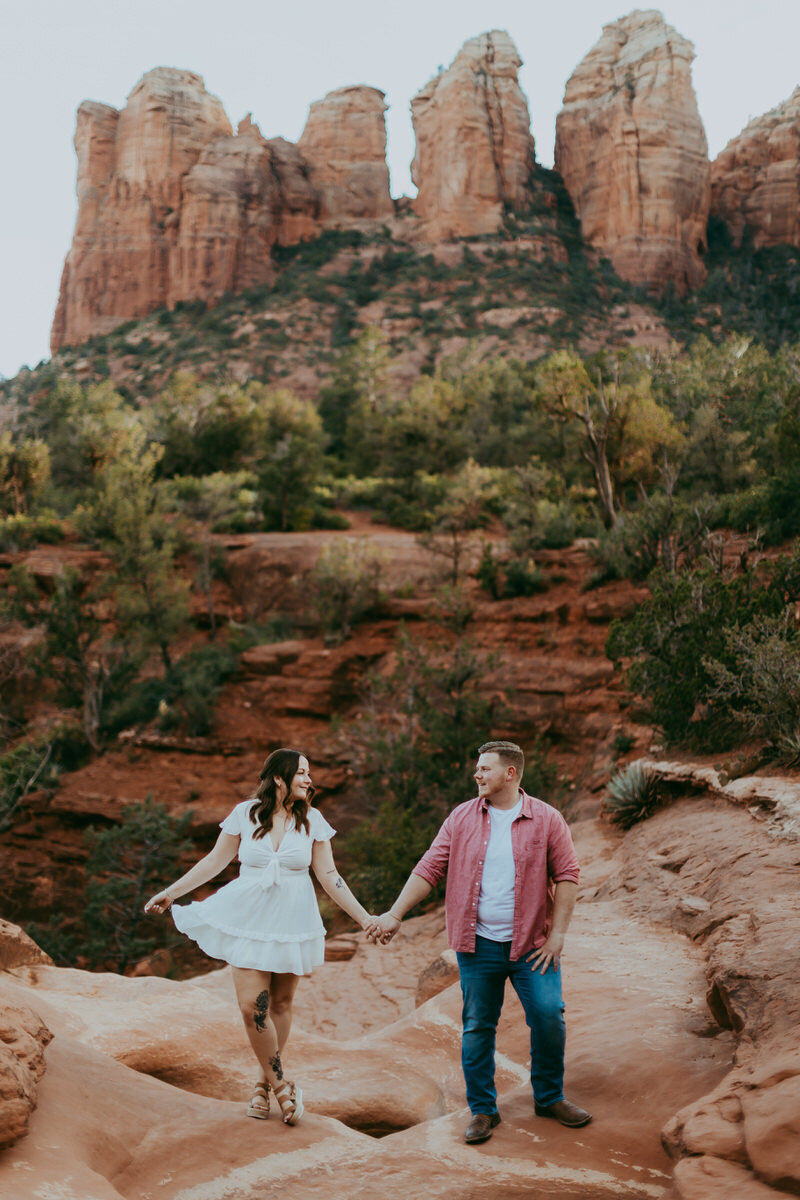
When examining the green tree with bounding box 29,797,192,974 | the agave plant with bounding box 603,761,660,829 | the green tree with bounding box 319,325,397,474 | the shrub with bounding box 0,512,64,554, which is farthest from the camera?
the green tree with bounding box 319,325,397,474

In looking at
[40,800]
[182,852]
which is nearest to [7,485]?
[40,800]

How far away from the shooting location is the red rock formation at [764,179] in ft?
201

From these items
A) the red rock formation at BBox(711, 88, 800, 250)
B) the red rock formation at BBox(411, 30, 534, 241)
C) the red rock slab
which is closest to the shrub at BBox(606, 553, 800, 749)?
the red rock slab

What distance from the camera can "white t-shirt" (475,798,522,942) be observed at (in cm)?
357

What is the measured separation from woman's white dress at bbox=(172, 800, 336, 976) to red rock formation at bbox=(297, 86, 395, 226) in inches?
2704

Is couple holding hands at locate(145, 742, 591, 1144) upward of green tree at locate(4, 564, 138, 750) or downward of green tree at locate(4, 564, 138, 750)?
downward

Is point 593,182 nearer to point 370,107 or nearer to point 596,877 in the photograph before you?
point 370,107

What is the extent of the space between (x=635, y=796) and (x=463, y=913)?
668cm

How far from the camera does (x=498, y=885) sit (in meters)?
3.62

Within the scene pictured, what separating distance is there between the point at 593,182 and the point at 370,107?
67.5ft

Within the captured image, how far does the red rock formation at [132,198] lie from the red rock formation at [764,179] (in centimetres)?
3826

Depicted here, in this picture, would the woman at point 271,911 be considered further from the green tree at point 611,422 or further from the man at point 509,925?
the green tree at point 611,422

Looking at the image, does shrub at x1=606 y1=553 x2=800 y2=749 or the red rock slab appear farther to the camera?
shrub at x1=606 y1=553 x2=800 y2=749

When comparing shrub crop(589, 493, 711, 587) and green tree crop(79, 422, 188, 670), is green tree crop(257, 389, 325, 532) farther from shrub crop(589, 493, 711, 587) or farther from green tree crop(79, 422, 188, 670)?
shrub crop(589, 493, 711, 587)
